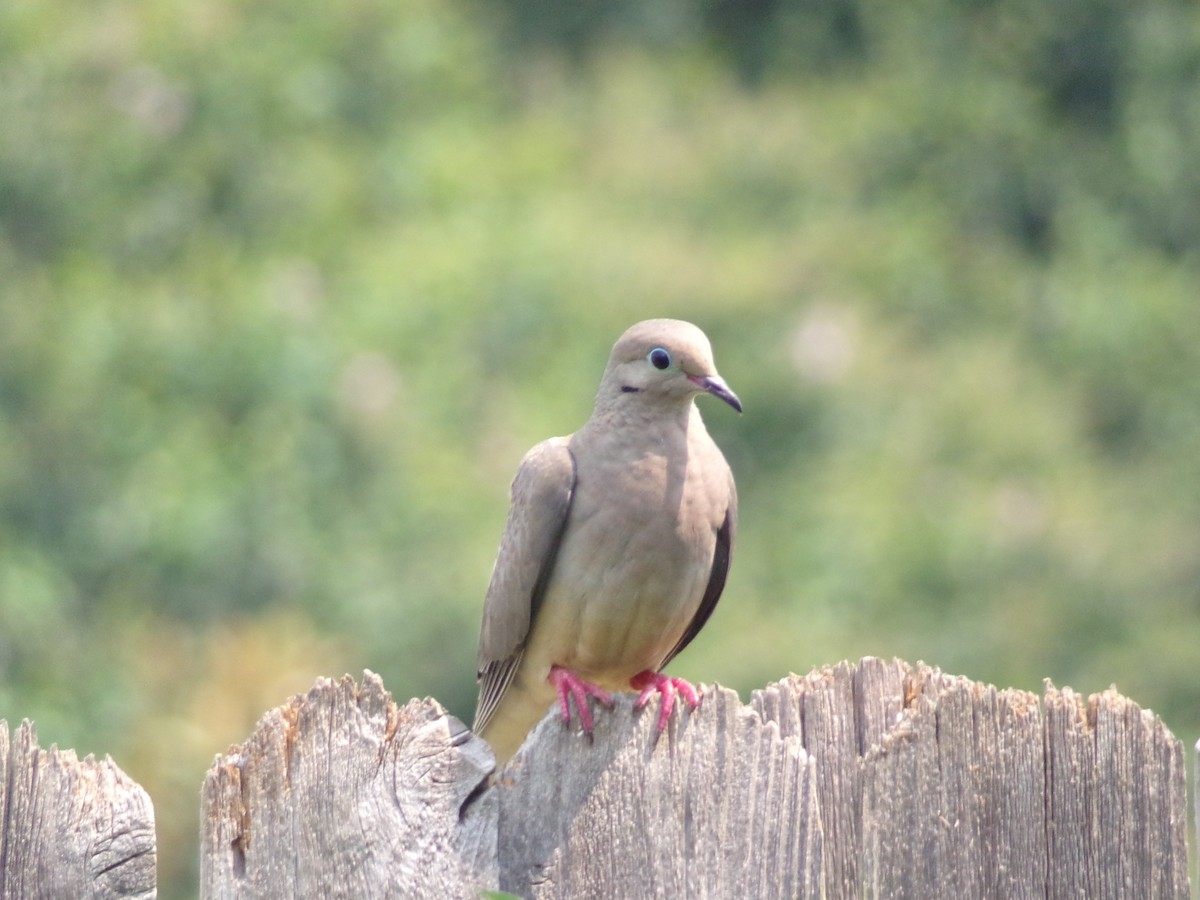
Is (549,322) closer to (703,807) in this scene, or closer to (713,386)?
(713,386)

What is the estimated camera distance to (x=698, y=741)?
9.11 feet

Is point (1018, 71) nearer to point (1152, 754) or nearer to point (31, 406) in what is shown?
point (31, 406)

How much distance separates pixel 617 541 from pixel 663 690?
3.21 feet

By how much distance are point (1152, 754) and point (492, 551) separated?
5.54 m

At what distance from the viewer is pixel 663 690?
338cm

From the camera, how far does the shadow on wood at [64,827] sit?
2.66 m

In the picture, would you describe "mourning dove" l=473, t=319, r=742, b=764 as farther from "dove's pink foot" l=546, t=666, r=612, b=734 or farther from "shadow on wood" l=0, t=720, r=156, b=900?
"shadow on wood" l=0, t=720, r=156, b=900

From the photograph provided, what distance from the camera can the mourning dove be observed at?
170 inches

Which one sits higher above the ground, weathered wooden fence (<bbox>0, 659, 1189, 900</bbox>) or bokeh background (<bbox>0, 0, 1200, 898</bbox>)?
bokeh background (<bbox>0, 0, 1200, 898</bbox>)

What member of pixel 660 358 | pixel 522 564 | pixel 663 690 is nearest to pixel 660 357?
pixel 660 358

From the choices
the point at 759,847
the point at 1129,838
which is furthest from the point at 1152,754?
the point at 759,847

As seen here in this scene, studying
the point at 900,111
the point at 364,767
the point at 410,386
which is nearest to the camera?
the point at 364,767

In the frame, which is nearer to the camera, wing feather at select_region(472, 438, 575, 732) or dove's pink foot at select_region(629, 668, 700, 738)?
dove's pink foot at select_region(629, 668, 700, 738)

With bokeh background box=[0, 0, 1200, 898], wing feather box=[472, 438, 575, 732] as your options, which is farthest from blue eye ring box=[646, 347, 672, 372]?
bokeh background box=[0, 0, 1200, 898]
